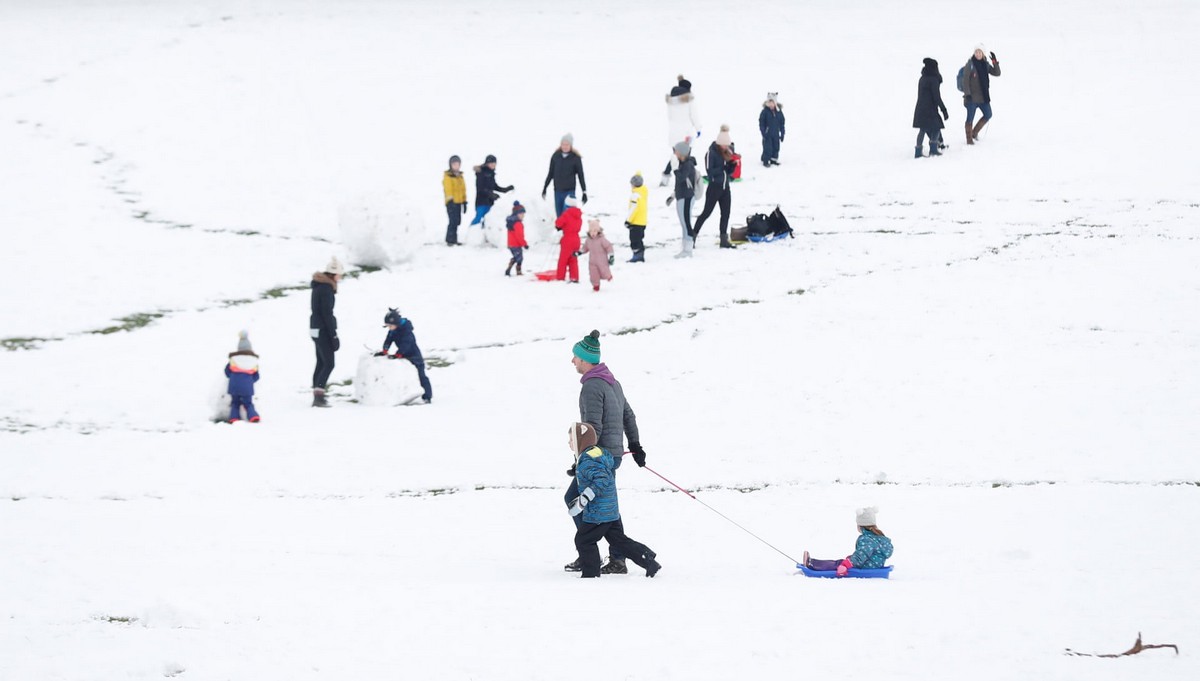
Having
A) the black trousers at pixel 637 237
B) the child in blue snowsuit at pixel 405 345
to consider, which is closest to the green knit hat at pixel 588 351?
the child in blue snowsuit at pixel 405 345

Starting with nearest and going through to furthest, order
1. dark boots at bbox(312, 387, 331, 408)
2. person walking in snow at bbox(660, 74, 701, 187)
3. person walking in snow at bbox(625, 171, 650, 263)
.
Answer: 1. dark boots at bbox(312, 387, 331, 408)
2. person walking in snow at bbox(625, 171, 650, 263)
3. person walking in snow at bbox(660, 74, 701, 187)

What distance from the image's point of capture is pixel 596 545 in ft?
27.8

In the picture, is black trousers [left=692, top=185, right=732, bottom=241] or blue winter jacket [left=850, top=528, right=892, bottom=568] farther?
black trousers [left=692, top=185, right=732, bottom=241]

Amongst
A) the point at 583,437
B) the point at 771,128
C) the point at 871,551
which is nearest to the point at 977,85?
the point at 771,128

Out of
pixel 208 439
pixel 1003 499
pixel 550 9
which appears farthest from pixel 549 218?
pixel 550 9

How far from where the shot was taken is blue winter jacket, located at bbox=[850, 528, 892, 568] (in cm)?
830

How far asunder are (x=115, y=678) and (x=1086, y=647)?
5.39 meters

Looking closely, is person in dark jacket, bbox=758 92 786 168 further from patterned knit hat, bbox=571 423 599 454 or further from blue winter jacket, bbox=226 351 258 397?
patterned knit hat, bbox=571 423 599 454

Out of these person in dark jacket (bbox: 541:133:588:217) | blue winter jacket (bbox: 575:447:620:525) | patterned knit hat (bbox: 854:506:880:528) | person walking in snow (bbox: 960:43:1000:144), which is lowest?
patterned knit hat (bbox: 854:506:880:528)

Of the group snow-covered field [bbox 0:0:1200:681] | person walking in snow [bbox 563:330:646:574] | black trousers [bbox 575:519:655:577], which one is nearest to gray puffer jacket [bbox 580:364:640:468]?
person walking in snow [bbox 563:330:646:574]

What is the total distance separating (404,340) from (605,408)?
586 centimetres

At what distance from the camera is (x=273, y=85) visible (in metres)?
33.5

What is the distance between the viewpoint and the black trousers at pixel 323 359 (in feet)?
46.3

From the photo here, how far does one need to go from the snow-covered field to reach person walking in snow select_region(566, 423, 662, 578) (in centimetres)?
27
